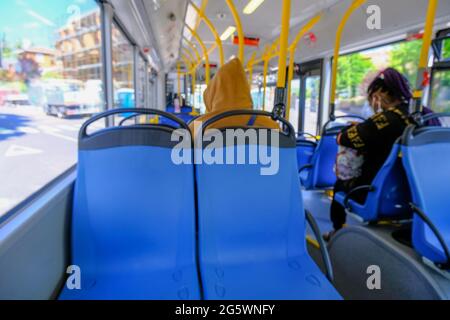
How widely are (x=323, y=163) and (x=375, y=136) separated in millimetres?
1009

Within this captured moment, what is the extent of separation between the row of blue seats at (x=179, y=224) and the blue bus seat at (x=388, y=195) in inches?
31.0

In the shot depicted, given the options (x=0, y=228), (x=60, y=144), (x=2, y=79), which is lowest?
(x=0, y=228)

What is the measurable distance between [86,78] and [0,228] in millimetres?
1784

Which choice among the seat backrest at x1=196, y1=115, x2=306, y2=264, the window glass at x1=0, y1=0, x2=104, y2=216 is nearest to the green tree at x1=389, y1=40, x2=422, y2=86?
the seat backrest at x1=196, y1=115, x2=306, y2=264

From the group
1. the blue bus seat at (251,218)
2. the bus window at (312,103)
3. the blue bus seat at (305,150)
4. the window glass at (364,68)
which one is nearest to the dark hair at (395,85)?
the blue bus seat at (251,218)

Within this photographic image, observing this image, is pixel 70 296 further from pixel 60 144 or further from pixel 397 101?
pixel 397 101

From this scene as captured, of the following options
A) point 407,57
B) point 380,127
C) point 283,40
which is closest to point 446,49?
point 407,57

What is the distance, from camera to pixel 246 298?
101 cm

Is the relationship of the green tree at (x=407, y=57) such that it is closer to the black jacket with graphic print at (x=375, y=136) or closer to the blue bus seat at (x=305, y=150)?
the blue bus seat at (x=305, y=150)

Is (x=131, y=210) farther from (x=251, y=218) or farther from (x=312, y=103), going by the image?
(x=312, y=103)

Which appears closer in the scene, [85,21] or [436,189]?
[436,189]

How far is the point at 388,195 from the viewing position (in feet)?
5.69

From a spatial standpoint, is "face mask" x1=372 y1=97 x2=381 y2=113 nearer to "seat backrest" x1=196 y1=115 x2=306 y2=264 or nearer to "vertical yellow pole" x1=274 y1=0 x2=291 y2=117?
"vertical yellow pole" x1=274 y1=0 x2=291 y2=117
